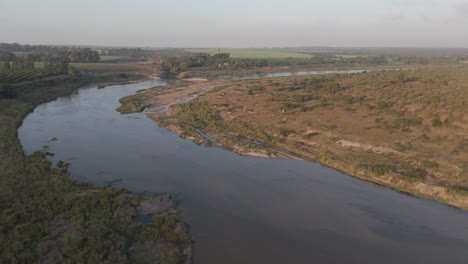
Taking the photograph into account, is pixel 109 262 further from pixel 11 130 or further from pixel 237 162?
pixel 11 130

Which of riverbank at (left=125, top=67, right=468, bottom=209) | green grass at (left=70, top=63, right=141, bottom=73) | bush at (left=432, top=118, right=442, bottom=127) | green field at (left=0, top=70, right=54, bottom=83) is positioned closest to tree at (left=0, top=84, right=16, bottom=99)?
→ green field at (left=0, top=70, right=54, bottom=83)

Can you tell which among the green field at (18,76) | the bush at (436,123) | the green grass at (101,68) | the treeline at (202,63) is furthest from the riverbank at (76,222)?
the treeline at (202,63)

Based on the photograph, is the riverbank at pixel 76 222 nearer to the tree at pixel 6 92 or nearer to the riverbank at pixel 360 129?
the riverbank at pixel 360 129

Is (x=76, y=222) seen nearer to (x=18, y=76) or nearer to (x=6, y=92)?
(x=6, y=92)

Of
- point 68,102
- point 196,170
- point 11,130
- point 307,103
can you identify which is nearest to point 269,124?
point 307,103

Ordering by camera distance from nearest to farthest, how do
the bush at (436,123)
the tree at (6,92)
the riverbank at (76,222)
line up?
the riverbank at (76,222) < the bush at (436,123) < the tree at (6,92)

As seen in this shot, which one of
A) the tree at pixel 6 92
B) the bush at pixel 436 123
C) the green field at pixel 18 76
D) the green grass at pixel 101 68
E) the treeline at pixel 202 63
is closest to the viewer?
the bush at pixel 436 123

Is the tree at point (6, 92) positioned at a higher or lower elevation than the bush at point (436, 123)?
higher
